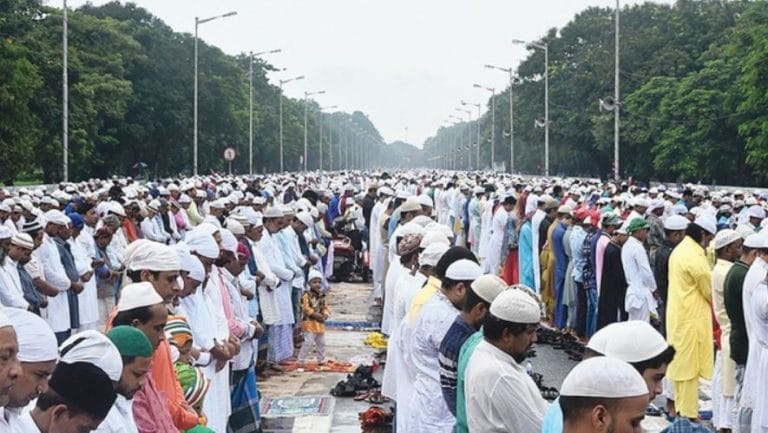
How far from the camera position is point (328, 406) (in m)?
11.8

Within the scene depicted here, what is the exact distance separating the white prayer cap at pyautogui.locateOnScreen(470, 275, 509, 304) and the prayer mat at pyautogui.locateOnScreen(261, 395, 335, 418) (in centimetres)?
542

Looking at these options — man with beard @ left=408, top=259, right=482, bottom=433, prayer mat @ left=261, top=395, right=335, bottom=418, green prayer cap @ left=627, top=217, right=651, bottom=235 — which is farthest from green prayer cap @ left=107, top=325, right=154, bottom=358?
green prayer cap @ left=627, top=217, right=651, bottom=235

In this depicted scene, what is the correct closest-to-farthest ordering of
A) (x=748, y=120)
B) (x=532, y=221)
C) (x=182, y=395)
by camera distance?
1. (x=182, y=395)
2. (x=532, y=221)
3. (x=748, y=120)

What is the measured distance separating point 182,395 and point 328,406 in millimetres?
5465

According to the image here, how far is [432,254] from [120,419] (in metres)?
3.36

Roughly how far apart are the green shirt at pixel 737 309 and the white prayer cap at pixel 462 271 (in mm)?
3060

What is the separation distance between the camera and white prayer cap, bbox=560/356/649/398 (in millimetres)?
4023

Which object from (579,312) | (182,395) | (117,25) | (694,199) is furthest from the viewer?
(117,25)

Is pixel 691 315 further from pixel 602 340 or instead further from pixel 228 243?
pixel 602 340

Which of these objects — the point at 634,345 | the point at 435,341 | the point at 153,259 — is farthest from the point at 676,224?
the point at 634,345

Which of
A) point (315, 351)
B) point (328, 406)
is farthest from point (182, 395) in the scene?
point (315, 351)

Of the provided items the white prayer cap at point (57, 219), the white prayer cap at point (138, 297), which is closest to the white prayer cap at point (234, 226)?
the white prayer cap at point (57, 219)

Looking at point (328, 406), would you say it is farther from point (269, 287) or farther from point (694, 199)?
point (694, 199)

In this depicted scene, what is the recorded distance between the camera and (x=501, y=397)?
206 inches
